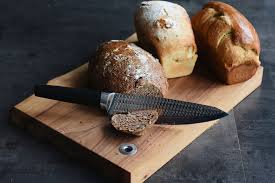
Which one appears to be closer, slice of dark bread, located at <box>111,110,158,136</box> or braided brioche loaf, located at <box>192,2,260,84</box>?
slice of dark bread, located at <box>111,110,158,136</box>

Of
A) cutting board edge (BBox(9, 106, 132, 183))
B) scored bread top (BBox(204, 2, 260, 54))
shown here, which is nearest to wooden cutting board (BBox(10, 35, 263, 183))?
cutting board edge (BBox(9, 106, 132, 183))

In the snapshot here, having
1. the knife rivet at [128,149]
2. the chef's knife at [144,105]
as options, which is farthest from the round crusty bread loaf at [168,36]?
the knife rivet at [128,149]

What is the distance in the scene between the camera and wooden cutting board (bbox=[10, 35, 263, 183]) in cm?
101

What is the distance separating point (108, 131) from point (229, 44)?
0.35 m

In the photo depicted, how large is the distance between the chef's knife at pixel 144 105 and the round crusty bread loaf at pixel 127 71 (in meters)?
0.03

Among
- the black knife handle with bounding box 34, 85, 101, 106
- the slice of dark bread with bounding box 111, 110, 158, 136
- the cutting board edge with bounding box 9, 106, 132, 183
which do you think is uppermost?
the black knife handle with bounding box 34, 85, 101, 106

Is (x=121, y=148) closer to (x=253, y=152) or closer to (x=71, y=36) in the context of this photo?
(x=253, y=152)

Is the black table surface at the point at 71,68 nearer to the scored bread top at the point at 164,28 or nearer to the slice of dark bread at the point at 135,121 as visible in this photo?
the slice of dark bread at the point at 135,121

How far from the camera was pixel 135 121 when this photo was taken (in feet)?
3.51

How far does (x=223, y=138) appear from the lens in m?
1.12

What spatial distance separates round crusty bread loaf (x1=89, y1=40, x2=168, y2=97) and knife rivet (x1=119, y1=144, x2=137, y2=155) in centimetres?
13

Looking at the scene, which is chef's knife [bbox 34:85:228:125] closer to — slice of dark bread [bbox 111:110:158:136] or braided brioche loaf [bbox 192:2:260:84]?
slice of dark bread [bbox 111:110:158:136]

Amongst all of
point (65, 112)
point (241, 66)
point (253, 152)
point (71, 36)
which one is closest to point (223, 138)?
point (253, 152)

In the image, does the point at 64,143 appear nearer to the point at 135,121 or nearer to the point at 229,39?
the point at 135,121
